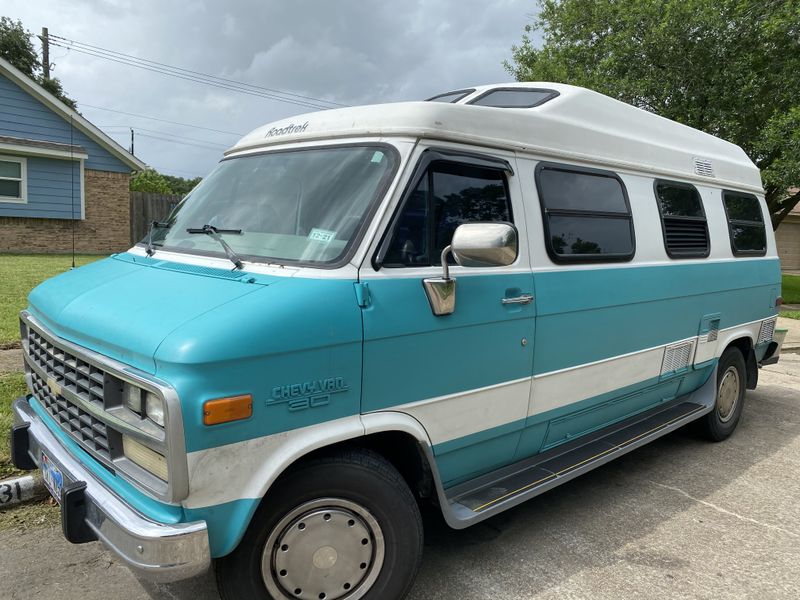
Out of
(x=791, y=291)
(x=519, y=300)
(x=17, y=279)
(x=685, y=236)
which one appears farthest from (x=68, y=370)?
(x=791, y=291)

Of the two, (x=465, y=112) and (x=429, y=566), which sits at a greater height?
(x=465, y=112)

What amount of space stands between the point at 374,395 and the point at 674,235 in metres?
3.14

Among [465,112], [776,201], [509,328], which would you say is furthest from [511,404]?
[776,201]

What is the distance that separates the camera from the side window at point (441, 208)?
286cm

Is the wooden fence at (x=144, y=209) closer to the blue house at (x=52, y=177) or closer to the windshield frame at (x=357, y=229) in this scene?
the blue house at (x=52, y=177)

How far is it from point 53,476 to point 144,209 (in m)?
16.8

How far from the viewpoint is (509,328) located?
3.26 meters

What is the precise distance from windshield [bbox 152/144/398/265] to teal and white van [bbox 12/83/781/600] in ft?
0.05

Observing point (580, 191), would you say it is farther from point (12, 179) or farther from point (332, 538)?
point (12, 179)

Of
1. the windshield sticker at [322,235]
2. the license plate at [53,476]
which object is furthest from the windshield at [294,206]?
the license plate at [53,476]

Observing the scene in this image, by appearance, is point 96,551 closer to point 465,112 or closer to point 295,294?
point 295,294

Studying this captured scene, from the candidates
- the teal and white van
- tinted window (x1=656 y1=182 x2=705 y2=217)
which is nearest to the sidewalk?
tinted window (x1=656 y1=182 x2=705 y2=217)

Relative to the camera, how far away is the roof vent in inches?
203

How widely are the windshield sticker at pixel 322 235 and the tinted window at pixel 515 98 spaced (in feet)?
5.61
